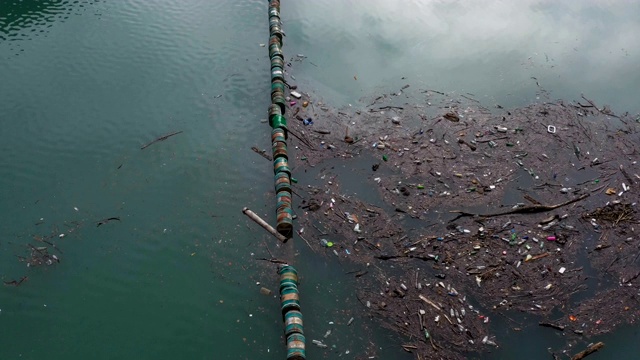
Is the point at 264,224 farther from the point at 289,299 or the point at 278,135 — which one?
the point at 278,135

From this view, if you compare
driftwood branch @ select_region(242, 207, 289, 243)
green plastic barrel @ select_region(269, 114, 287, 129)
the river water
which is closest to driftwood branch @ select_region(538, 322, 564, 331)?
the river water

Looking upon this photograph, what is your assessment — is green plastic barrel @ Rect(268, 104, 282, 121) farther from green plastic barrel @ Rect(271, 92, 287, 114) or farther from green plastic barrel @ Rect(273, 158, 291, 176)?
green plastic barrel @ Rect(273, 158, 291, 176)

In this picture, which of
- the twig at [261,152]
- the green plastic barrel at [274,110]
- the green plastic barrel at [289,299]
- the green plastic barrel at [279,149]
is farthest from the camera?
the green plastic barrel at [274,110]

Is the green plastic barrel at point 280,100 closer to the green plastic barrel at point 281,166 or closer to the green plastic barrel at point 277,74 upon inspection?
the green plastic barrel at point 277,74

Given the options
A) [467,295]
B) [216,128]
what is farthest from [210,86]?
[467,295]

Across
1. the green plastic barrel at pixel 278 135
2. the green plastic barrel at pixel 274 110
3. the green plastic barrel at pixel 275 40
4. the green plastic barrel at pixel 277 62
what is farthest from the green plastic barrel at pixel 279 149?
the green plastic barrel at pixel 275 40
